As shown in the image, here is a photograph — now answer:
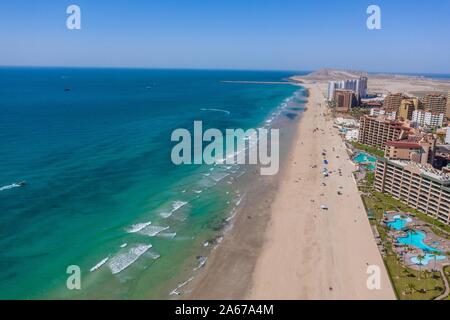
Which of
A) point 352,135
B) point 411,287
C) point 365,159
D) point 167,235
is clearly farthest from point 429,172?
point 352,135

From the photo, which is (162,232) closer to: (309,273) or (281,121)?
(309,273)

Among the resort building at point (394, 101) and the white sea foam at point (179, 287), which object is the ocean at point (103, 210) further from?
the resort building at point (394, 101)

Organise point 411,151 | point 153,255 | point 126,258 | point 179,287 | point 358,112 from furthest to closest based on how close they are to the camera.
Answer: point 358,112 → point 411,151 → point 153,255 → point 126,258 → point 179,287

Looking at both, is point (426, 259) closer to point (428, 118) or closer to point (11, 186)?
point (11, 186)

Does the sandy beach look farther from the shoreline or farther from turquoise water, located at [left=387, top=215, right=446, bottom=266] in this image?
turquoise water, located at [left=387, top=215, right=446, bottom=266]

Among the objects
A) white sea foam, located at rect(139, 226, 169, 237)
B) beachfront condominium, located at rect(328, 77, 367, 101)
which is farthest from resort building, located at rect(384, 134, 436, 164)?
beachfront condominium, located at rect(328, 77, 367, 101)
